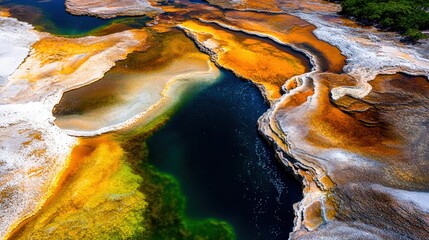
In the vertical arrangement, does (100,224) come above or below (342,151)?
below

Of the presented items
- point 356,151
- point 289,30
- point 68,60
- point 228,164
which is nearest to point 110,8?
point 68,60

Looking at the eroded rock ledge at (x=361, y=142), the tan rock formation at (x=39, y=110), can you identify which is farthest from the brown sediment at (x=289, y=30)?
the tan rock formation at (x=39, y=110)

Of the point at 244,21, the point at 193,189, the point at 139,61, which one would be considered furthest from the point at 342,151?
the point at 244,21

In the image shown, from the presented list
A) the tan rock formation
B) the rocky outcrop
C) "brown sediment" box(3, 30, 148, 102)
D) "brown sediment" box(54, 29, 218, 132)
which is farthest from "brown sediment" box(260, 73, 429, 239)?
the rocky outcrop

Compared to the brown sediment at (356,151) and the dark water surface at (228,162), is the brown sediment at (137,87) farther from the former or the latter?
the brown sediment at (356,151)

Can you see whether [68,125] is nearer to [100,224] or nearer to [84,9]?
[100,224]

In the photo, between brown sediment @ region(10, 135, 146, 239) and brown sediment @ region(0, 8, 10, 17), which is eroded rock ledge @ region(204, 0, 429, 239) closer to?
brown sediment @ region(10, 135, 146, 239)
